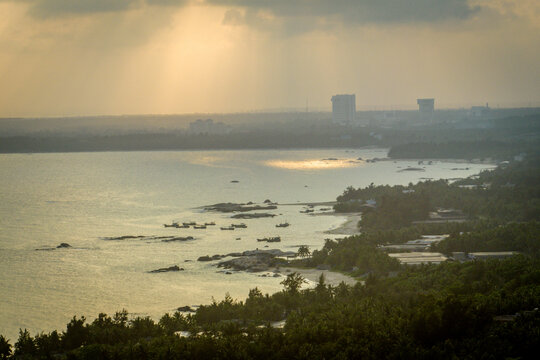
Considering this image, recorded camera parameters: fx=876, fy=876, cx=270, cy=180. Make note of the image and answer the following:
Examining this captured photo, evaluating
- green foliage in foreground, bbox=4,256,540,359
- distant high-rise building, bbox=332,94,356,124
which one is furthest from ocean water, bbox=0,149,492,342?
distant high-rise building, bbox=332,94,356,124

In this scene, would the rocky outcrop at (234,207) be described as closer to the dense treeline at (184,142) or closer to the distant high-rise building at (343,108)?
the dense treeline at (184,142)

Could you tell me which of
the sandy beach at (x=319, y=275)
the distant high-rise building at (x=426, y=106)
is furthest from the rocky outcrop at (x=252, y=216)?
the distant high-rise building at (x=426, y=106)

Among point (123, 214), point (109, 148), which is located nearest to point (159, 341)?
point (123, 214)

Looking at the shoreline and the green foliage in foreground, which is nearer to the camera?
the green foliage in foreground

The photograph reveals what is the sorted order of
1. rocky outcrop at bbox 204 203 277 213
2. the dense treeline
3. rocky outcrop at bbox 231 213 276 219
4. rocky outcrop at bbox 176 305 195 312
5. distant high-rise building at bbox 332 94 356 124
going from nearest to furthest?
rocky outcrop at bbox 176 305 195 312 < rocky outcrop at bbox 231 213 276 219 < rocky outcrop at bbox 204 203 277 213 < the dense treeline < distant high-rise building at bbox 332 94 356 124

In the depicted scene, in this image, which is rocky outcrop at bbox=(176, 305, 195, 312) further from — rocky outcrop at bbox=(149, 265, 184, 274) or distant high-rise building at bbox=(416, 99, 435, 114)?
distant high-rise building at bbox=(416, 99, 435, 114)

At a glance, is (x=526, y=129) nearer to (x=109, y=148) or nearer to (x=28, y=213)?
→ (x=109, y=148)
